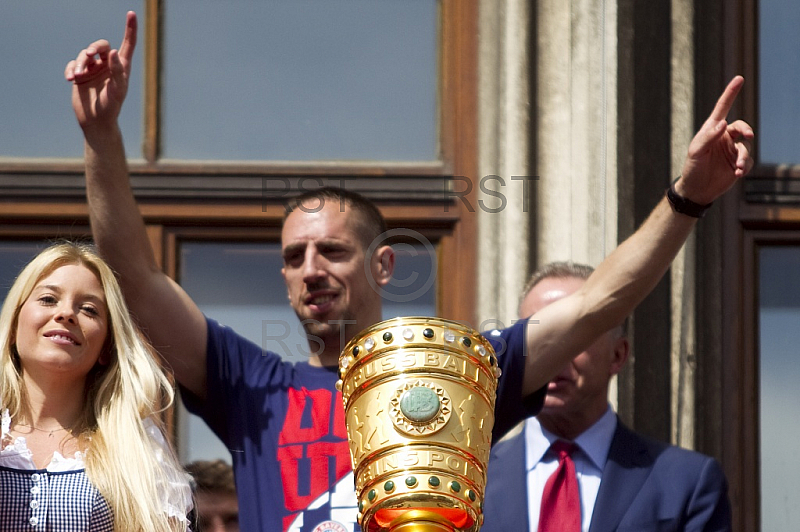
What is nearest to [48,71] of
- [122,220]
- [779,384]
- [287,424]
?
[122,220]

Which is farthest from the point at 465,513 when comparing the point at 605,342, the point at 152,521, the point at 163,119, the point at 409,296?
the point at 163,119

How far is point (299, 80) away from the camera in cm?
389

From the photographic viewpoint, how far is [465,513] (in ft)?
6.94

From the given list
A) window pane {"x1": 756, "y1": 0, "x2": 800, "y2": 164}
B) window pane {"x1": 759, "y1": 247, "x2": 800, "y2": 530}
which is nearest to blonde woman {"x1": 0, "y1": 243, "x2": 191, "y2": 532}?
window pane {"x1": 759, "y1": 247, "x2": 800, "y2": 530}

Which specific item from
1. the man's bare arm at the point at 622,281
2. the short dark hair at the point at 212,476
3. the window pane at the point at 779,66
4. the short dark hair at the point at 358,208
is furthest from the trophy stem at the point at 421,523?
the window pane at the point at 779,66

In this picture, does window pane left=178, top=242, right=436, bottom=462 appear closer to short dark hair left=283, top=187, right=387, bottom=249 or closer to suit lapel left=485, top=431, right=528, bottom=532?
short dark hair left=283, top=187, right=387, bottom=249

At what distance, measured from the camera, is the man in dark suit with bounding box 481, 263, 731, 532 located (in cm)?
291

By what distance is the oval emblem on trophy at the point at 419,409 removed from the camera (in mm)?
2174

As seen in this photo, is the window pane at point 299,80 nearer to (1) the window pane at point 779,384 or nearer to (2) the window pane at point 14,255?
(2) the window pane at point 14,255

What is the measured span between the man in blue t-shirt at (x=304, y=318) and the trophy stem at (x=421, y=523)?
24.6 inches

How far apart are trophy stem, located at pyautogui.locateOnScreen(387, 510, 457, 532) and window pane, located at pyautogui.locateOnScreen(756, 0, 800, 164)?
2.27 m

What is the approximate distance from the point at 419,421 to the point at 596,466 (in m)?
1.04

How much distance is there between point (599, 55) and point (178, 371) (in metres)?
1.61

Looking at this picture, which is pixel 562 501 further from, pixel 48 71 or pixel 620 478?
pixel 48 71
